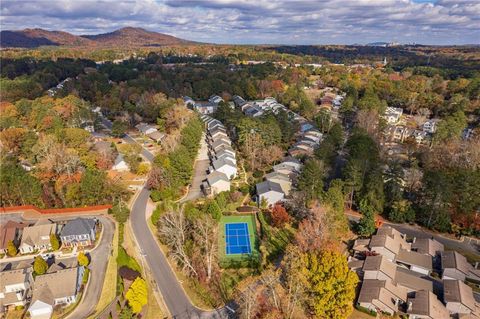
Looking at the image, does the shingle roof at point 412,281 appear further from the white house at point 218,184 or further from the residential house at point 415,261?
the white house at point 218,184

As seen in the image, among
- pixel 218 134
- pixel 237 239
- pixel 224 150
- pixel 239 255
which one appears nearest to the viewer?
pixel 239 255

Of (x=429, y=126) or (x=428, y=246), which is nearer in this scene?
(x=428, y=246)

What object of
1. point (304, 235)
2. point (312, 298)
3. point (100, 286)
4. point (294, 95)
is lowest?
point (100, 286)

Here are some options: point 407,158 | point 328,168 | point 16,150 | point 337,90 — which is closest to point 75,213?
point 16,150

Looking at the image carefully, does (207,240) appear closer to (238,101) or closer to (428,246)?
(428,246)

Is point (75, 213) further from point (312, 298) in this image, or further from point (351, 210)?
point (351, 210)

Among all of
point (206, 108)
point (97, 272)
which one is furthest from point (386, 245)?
point (206, 108)
